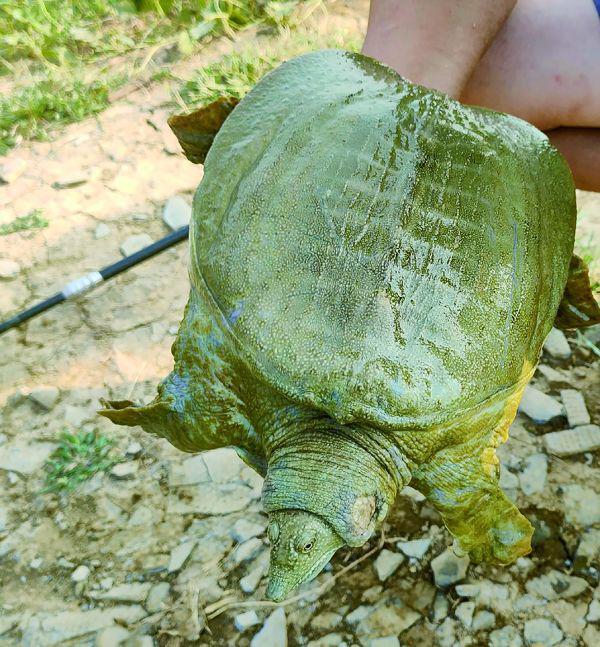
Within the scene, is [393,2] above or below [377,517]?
above

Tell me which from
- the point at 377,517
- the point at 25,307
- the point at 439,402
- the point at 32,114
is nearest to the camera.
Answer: the point at 439,402

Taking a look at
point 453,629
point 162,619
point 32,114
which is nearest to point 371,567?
point 453,629

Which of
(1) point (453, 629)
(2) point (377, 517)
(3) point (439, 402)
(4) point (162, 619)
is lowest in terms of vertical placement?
(4) point (162, 619)

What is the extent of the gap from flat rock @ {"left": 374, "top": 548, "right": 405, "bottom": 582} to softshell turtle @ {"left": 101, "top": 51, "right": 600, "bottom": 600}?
0.33 metres

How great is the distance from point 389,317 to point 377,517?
0.45 metres

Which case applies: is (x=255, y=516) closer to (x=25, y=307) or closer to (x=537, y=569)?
(x=537, y=569)

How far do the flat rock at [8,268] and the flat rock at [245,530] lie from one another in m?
1.56

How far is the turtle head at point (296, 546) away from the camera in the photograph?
1398 mm

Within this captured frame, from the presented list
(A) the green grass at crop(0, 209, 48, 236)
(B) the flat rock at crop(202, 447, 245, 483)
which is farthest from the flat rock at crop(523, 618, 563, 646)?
(A) the green grass at crop(0, 209, 48, 236)

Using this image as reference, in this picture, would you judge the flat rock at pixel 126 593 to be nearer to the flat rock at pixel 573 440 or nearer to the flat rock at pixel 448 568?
the flat rock at pixel 448 568

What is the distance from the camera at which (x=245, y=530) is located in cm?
209

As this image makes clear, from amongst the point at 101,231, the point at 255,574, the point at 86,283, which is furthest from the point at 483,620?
the point at 101,231

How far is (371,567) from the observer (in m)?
2.00

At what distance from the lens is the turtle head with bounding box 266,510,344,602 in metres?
1.40
